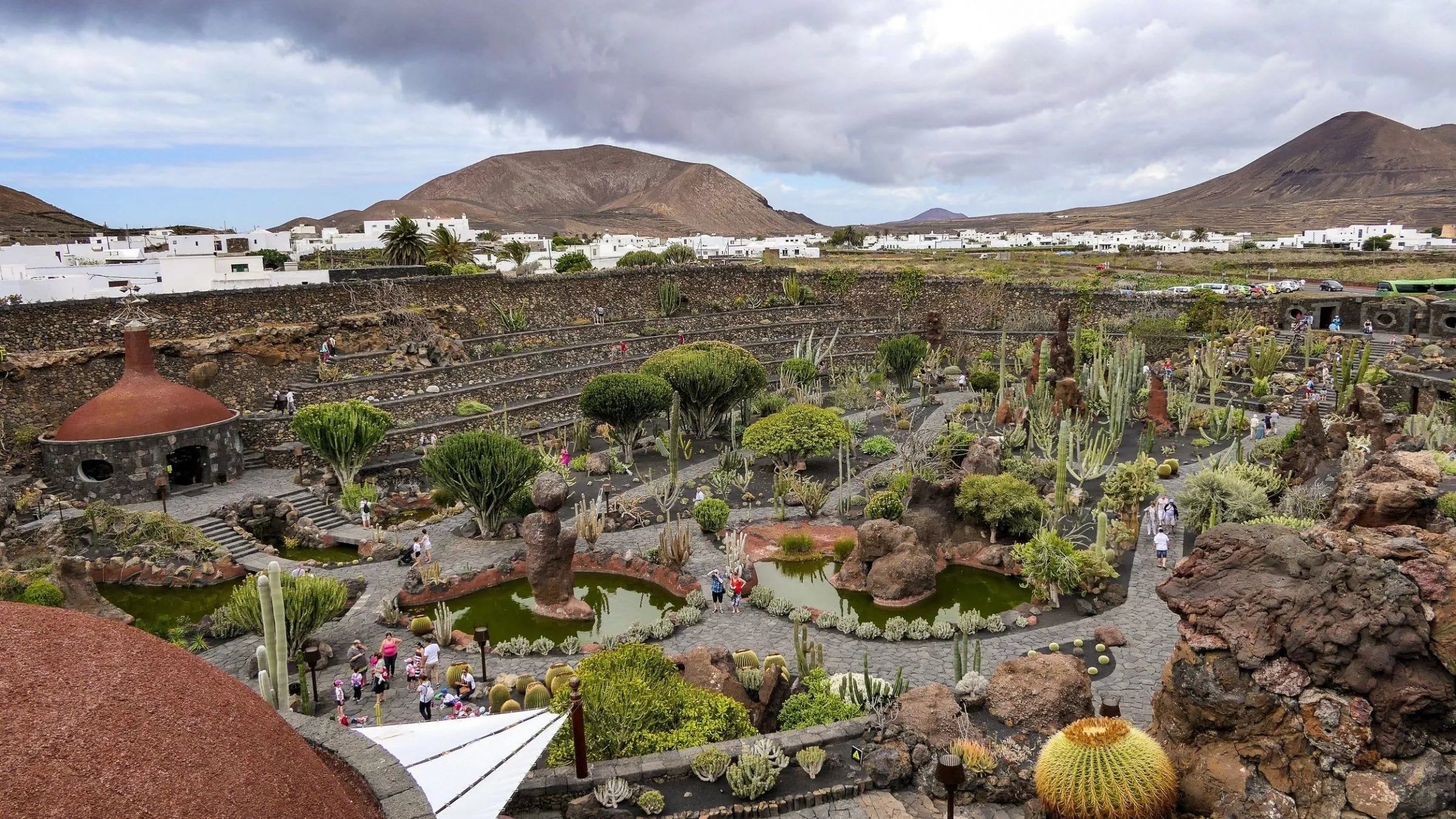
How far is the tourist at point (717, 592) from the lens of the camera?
620 inches

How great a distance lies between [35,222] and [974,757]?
240 feet

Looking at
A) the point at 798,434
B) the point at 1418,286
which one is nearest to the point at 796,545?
the point at 798,434

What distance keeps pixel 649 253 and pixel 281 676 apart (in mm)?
46394

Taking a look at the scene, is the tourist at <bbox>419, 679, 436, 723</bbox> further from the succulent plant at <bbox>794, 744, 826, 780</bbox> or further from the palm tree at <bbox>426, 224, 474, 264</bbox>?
the palm tree at <bbox>426, 224, 474, 264</bbox>

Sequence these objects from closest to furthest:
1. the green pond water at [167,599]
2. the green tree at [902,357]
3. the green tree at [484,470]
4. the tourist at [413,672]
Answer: the tourist at [413,672]
the green pond water at [167,599]
the green tree at [484,470]
the green tree at [902,357]

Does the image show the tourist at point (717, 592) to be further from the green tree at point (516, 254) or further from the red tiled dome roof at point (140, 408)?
the green tree at point (516, 254)

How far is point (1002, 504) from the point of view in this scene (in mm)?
17656

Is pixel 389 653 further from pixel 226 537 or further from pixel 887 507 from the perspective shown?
pixel 887 507

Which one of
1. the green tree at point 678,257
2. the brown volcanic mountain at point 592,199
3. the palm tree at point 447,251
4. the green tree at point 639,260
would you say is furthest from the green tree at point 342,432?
the brown volcanic mountain at point 592,199

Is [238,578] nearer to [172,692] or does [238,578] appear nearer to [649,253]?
[172,692]

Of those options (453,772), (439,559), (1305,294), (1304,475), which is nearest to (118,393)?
(439,559)

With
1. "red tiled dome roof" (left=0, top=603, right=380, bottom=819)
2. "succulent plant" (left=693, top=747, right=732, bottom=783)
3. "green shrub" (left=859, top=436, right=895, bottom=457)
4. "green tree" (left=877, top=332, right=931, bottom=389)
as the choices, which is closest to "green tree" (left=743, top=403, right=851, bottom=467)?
"green shrub" (left=859, top=436, right=895, bottom=457)

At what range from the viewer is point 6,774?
4.18 m

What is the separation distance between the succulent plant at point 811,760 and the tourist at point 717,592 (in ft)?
19.8
